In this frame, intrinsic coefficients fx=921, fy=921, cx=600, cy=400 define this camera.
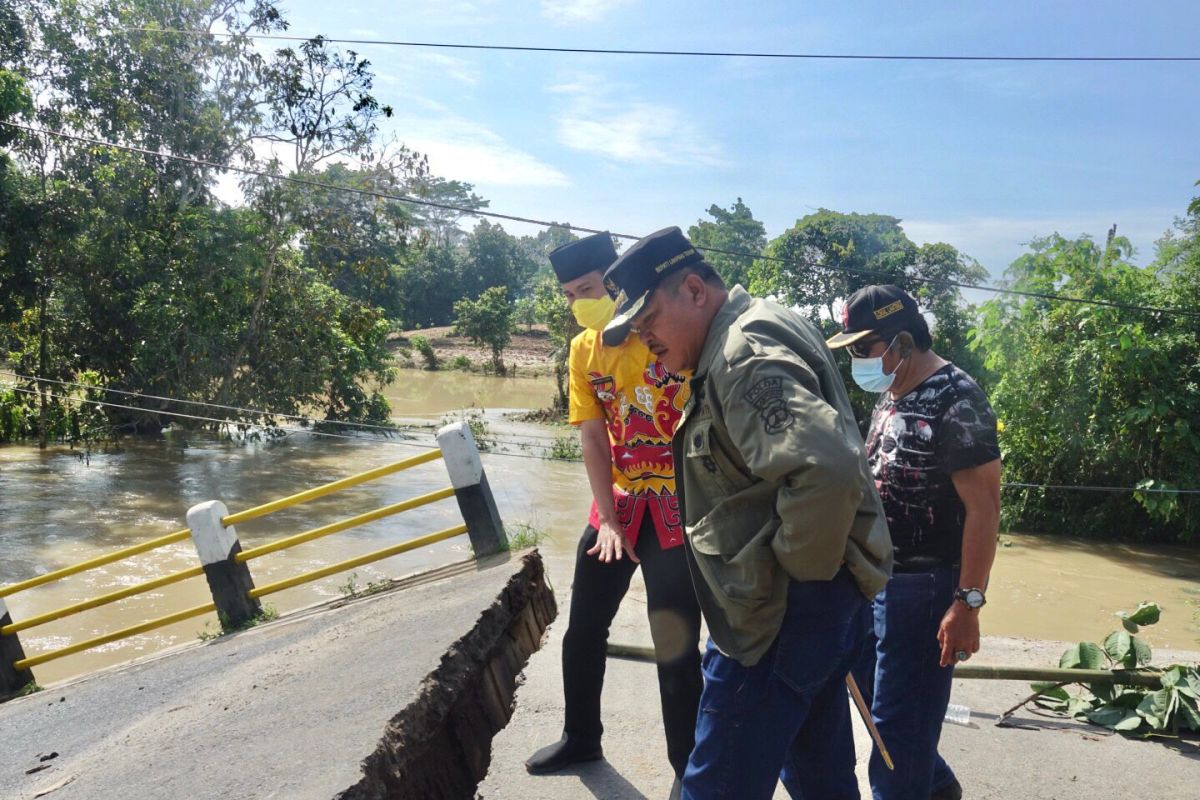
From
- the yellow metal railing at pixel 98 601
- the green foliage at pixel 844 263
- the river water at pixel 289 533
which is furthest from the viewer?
the green foliage at pixel 844 263

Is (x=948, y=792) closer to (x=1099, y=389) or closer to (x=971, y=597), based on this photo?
(x=971, y=597)

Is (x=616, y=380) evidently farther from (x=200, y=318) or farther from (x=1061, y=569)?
(x=200, y=318)

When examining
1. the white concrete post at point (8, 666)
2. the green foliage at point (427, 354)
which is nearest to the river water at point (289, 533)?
the white concrete post at point (8, 666)

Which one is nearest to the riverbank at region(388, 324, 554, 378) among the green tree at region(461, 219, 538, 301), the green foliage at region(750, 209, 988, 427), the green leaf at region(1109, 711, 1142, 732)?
the green tree at region(461, 219, 538, 301)

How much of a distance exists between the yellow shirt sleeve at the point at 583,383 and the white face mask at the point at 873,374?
841mm

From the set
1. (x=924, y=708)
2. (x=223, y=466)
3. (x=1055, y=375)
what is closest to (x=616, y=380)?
(x=924, y=708)

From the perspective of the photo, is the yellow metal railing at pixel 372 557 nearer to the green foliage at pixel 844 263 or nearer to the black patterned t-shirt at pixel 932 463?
the black patterned t-shirt at pixel 932 463

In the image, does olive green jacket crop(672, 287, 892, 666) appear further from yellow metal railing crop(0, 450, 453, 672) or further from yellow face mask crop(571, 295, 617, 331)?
yellow metal railing crop(0, 450, 453, 672)

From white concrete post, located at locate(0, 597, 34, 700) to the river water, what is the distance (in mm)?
1250

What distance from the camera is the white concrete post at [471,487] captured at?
16.4 ft

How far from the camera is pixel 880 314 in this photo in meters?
2.79

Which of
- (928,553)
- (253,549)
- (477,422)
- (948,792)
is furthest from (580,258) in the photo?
(477,422)

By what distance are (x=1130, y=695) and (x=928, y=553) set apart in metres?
2.17

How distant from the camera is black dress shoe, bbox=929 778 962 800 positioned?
9.54ft
